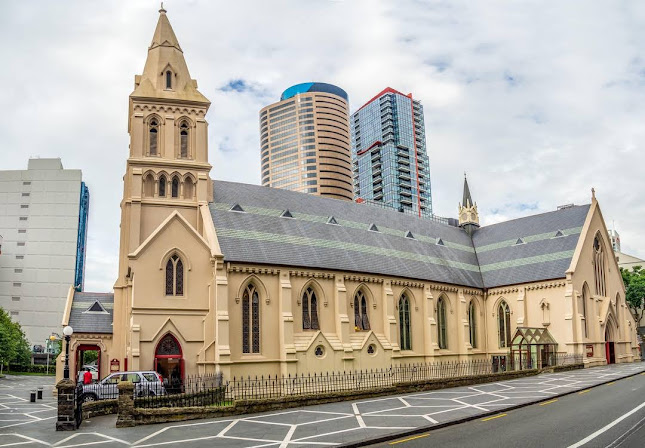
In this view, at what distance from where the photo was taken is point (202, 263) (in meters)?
37.8

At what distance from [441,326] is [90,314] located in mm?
26798

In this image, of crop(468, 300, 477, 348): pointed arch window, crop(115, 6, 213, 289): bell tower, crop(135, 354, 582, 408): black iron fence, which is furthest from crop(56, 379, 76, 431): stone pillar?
crop(468, 300, 477, 348): pointed arch window

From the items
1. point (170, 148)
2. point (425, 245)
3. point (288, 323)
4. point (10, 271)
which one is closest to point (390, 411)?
point (288, 323)

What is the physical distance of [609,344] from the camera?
55094 millimetres

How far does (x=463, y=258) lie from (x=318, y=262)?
2076cm

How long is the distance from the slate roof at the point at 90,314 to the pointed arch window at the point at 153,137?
10777 mm

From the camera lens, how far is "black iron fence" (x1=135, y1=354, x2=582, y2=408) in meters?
25.5

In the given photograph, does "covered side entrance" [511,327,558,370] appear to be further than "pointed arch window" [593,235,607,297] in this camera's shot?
No

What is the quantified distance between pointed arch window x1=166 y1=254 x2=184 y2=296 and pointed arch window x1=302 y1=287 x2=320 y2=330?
8.28 metres

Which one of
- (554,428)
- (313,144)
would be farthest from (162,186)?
(313,144)

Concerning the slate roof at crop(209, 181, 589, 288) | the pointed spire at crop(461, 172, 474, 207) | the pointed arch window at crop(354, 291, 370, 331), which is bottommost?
the pointed arch window at crop(354, 291, 370, 331)

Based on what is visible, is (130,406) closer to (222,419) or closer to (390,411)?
(222,419)

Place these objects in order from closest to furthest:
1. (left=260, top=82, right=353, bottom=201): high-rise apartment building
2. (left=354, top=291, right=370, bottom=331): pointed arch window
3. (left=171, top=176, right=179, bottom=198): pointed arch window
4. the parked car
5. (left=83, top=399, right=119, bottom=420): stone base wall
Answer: (left=83, top=399, right=119, bottom=420): stone base wall
the parked car
(left=171, top=176, right=179, bottom=198): pointed arch window
(left=354, top=291, right=370, bottom=331): pointed arch window
(left=260, top=82, right=353, bottom=201): high-rise apartment building

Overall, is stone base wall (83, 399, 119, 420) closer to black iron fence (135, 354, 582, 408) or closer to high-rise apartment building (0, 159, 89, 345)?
black iron fence (135, 354, 582, 408)
